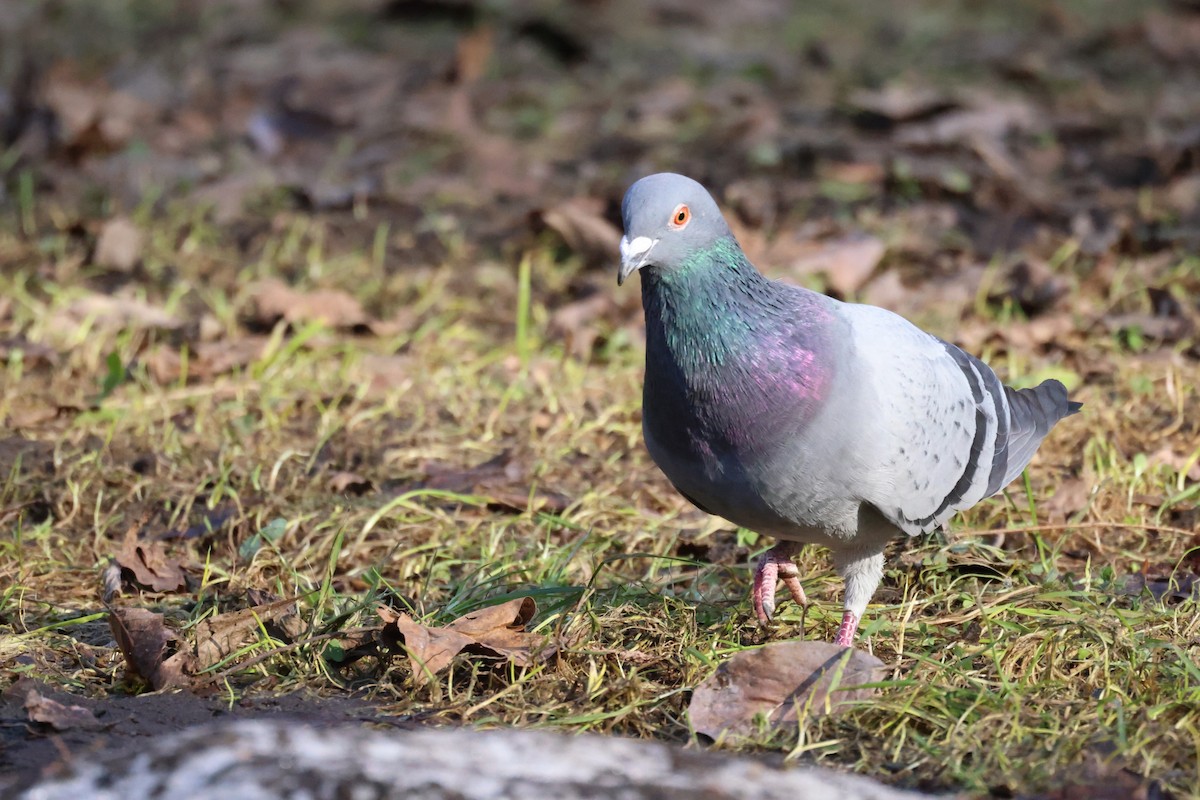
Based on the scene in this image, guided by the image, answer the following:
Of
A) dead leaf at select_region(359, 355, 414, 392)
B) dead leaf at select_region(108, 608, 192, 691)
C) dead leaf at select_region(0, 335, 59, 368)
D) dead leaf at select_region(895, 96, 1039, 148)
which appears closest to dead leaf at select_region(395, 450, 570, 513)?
dead leaf at select_region(359, 355, 414, 392)

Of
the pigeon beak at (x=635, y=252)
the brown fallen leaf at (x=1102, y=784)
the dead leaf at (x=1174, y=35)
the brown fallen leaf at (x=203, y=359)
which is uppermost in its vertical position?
the dead leaf at (x=1174, y=35)

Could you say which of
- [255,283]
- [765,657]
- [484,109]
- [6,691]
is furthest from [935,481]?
[484,109]

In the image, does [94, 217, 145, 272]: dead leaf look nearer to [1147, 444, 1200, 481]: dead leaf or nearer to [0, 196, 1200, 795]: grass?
[0, 196, 1200, 795]: grass

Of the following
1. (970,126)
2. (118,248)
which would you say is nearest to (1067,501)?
(970,126)

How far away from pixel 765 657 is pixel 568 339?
244cm

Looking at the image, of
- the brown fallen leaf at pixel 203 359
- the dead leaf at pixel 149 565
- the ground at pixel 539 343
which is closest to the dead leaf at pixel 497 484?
the ground at pixel 539 343

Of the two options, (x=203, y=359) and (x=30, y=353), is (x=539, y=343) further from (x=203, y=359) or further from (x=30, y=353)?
(x=30, y=353)

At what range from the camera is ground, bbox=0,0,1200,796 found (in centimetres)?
309

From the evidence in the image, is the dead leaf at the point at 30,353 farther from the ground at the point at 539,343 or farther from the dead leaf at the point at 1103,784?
the dead leaf at the point at 1103,784

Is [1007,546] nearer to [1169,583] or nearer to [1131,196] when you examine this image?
[1169,583]

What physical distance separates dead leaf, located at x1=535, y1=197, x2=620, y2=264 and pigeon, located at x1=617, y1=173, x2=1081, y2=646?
262 cm

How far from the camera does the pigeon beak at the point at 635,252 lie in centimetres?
294

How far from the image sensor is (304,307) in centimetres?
520

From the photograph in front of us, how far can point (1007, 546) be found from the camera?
3.88 m
